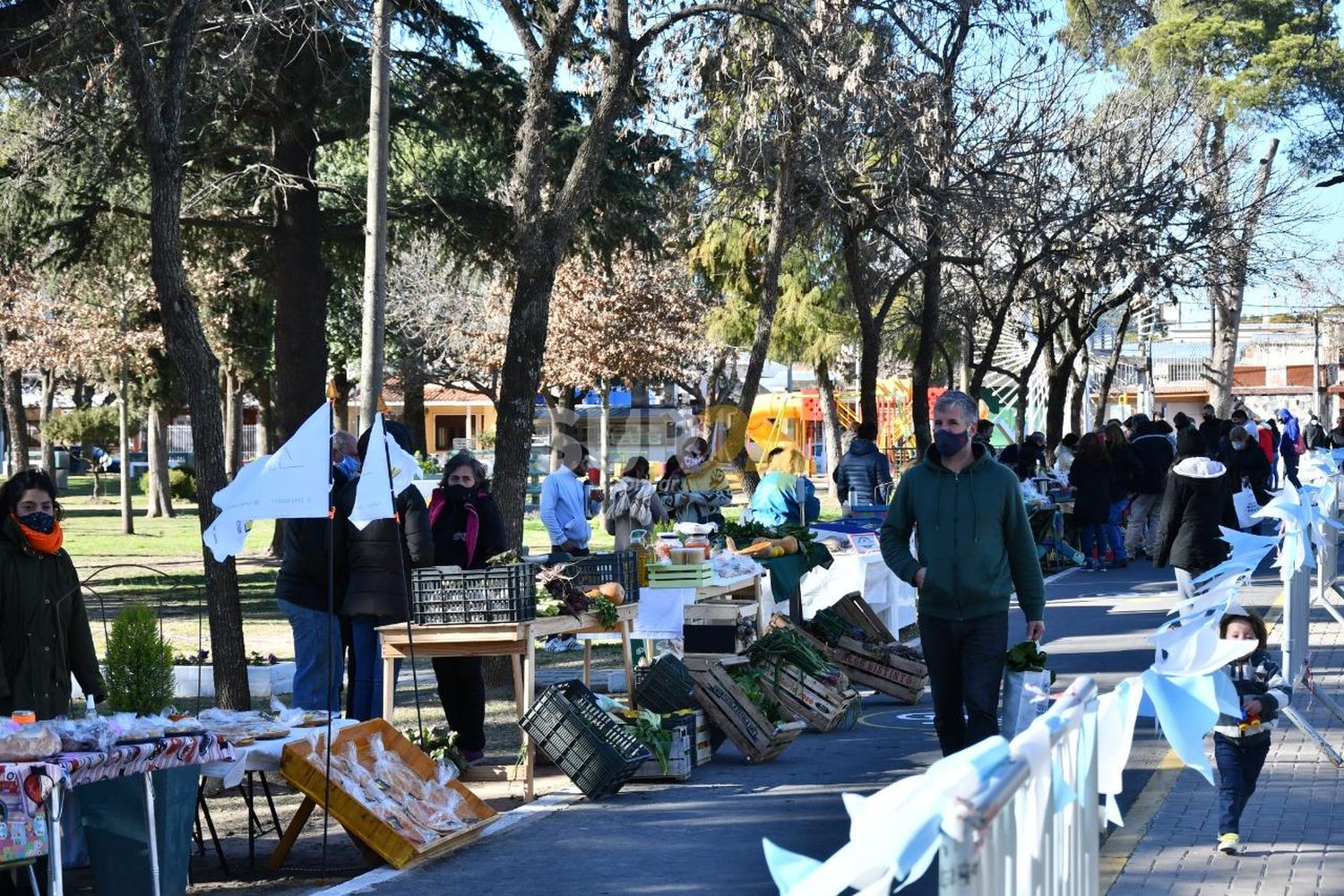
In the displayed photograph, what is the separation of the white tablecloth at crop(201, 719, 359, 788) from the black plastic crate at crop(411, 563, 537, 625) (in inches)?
51.2

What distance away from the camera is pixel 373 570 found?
31.4 ft

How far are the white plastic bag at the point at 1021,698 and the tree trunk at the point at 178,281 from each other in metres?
4.46

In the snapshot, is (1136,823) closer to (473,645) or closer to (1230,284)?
(473,645)

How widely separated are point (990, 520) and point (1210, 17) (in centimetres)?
3495

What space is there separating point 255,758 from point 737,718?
3445 millimetres

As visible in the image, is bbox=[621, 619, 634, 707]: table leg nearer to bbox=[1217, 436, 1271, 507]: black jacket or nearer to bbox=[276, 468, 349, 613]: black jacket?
bbox=[276, 468, 349, 613]: black jacket

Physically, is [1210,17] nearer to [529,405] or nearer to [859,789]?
[529,405]

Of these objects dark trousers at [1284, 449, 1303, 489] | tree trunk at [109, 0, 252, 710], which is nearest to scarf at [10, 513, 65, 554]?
tree trunk at [109, 0, 252, 710]

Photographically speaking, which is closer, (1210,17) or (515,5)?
(515,5)

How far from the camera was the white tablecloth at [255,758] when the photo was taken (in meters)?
7.25

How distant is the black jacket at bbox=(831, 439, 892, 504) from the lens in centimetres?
2323

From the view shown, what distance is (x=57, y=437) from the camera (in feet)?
173

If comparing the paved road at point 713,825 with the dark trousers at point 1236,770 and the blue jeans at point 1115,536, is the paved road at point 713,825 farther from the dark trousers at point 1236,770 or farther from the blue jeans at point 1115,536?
the blue jeans at point 1115,536

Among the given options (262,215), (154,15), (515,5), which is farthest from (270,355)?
(515,5)
